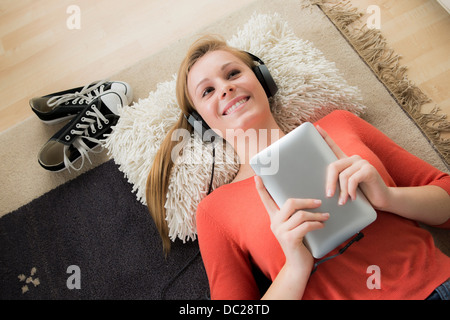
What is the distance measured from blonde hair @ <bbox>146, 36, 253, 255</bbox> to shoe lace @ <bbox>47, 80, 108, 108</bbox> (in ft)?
1.67

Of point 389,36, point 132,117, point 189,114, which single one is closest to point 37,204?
point 132,117

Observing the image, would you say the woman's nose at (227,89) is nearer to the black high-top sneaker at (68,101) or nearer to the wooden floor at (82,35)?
the black high-top sneaker at (68,101)

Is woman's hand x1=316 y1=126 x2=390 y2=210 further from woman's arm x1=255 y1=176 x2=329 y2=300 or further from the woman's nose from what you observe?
the woman's nose

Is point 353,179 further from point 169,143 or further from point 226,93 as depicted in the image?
point 169,143

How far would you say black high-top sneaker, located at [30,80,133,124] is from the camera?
4.48 ft

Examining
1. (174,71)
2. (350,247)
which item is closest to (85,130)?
(174,71)

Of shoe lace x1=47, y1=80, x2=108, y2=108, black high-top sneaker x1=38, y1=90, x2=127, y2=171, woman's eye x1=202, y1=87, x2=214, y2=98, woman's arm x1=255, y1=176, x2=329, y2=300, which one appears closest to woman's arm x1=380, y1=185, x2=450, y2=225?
woman's arm x1=255, y1=176, x2=329, y2=300

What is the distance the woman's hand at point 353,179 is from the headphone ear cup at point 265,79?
0.39m

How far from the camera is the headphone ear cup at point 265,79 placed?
40.6 inches

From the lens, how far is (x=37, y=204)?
4.24ft

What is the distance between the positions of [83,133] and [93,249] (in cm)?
48

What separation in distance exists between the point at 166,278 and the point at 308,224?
66 centimetres

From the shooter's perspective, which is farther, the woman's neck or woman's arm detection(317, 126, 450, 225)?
the woman's neck
